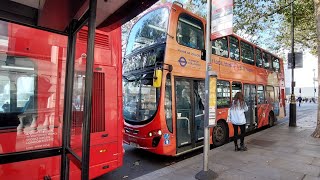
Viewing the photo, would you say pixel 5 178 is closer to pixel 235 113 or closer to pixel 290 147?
pixel 235 113

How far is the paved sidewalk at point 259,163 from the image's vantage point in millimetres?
5172

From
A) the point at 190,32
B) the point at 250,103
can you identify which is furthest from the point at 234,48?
the point at 190,32

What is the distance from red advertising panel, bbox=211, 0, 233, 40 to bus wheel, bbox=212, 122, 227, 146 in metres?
3.91

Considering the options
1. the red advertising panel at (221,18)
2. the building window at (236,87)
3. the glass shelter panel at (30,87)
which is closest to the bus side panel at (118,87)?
the glass shelter panel at (30,87)

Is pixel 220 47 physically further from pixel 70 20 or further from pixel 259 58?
pixel 70 20

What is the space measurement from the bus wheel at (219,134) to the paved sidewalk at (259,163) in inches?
16.8

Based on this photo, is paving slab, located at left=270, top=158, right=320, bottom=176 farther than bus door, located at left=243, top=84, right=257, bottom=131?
No

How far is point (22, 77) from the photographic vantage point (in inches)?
146

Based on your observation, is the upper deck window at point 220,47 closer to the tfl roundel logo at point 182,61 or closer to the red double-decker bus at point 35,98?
the tfl roundel logo at point 182,61

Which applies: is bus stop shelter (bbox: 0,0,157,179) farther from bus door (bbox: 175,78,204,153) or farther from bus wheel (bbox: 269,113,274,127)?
bus wheel (bbox: 269,113,274,127)

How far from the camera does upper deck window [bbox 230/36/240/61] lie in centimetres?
919

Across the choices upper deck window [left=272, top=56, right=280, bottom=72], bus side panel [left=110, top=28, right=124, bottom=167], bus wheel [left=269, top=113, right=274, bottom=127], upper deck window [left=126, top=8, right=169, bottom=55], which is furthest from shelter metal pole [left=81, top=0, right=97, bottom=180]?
upper deck window [left=272, top=56, right=280, bottom=72]

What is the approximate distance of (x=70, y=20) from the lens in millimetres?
2934

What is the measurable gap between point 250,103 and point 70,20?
9.13m
